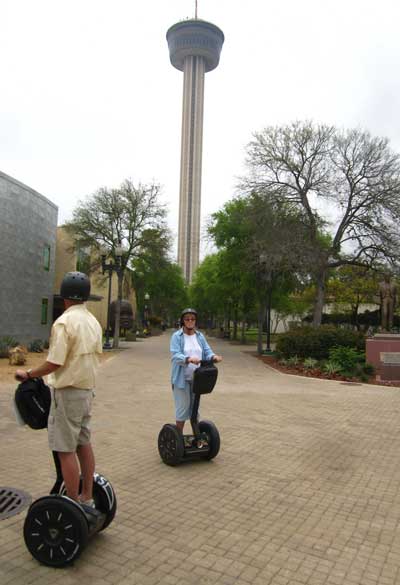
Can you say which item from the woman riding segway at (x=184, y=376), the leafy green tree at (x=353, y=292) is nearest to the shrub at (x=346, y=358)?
the woman riding segway at (x=184, y=376)

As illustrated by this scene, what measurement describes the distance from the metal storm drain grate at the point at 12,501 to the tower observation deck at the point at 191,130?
445 feet

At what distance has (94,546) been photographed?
3736 mm

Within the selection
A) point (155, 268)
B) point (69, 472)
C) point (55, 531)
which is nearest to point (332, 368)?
point (69, 472)

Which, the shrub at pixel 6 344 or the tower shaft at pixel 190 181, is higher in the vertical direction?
the tower shaft at pixel 190 181

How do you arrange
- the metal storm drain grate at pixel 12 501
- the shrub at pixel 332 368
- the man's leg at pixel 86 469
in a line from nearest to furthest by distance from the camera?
1. the man's leg at pixel 86 469
2. the metal storm drain grate at pixel 12 501
3. the shrub at pixel 332 368

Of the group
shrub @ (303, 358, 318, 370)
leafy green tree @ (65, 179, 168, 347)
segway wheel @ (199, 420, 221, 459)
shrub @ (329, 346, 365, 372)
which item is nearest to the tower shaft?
leafy green tree @ (65, 179, 168, 347)

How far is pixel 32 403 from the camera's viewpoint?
11.7 ft

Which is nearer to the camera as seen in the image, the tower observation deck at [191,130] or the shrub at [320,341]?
the shrub at [320,341]

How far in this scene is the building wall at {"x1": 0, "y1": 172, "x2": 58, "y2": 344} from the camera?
20.5 m

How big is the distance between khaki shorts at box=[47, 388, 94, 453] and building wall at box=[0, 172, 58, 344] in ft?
59.3

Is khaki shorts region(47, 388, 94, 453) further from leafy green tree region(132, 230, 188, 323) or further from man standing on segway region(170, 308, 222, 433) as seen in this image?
leafy green tree region(132, 230, 188, 323)

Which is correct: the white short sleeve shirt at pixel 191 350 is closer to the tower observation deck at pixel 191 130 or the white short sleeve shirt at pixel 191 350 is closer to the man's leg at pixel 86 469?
the man's leg at pixel 86 469

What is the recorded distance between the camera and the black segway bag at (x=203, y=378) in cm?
542

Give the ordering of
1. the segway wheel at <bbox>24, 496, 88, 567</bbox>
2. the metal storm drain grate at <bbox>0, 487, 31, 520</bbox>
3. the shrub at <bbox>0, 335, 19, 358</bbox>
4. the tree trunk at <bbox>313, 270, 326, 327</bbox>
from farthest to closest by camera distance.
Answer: the tree trunk at <bbox>313, 270, 326, 327</bbox> < the shrub at <bbox>0, 335, 19, 358</bbox> < the metal storm drain grate at <bbox>0, 487, 31, 520</bbox> < the segway wheel at <bbox>24, 496, 88, 567</bbox>
